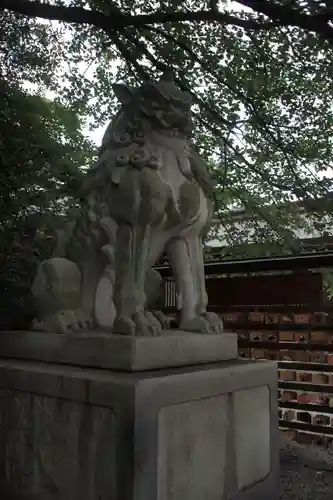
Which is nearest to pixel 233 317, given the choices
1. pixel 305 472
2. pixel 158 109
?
pixel 305 472

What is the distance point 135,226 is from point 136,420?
93 cm

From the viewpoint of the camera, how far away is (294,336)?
161 inches

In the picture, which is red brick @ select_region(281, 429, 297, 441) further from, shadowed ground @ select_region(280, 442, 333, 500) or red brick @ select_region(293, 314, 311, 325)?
red brick @ select_region(293, 314, 311, 325)

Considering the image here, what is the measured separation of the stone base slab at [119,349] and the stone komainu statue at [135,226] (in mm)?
89

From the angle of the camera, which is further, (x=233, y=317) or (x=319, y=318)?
(x=233, y=317)

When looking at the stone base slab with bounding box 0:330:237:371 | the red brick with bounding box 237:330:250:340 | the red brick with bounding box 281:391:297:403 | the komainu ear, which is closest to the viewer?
the stone base slab with bounding box 0:330:237:371

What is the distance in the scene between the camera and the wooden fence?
3912 mm

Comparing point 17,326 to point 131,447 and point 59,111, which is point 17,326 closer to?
point 131,447

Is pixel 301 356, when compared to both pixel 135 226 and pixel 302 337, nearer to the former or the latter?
pixel 302 337

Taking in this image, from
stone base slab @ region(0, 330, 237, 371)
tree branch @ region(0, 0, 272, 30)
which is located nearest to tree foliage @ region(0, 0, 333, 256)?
tree branch @ region(0, 0, 272, 30)

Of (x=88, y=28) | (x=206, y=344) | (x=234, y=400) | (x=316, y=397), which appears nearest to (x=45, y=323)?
(x=206, y=344)

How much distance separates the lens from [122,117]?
263 cm

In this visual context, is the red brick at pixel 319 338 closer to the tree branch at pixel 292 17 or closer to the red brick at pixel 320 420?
the red brick at pixel 320 420

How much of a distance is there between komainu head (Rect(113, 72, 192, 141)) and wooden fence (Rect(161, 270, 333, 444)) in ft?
6.45
